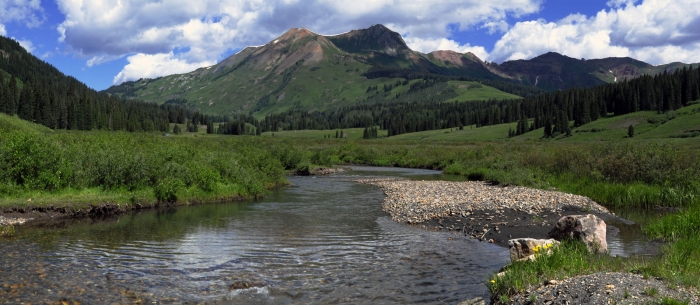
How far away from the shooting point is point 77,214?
95.5ft

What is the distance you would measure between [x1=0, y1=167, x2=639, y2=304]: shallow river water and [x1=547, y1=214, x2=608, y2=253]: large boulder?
277 cm

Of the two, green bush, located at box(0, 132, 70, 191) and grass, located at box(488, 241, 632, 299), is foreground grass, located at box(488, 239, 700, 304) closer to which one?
grass, located at box(488, 241, 632, 299)

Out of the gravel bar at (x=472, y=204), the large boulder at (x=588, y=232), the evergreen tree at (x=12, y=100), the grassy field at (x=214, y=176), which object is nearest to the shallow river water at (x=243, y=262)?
the large boulder at (x=588, y=232)

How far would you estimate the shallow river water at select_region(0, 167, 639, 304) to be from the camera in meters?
14.5

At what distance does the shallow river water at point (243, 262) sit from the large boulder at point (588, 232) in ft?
9.08

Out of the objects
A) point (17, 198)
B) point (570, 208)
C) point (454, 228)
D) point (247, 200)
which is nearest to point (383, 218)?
point (454, 228)

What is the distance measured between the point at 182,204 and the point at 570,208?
28718 mm

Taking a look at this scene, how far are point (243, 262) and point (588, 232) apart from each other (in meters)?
14.1

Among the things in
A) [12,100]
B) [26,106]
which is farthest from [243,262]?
[12,100]

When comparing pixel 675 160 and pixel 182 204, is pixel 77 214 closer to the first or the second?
pixel 182 204

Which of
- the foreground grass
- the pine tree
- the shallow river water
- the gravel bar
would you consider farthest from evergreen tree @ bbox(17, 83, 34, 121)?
the foreground grass

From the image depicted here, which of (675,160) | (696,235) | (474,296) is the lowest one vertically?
(474,296)

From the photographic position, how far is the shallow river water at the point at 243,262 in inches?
570

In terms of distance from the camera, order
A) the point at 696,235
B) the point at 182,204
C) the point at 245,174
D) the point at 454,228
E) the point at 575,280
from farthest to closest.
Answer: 1. the point at 245,174
2. the point at 182,204
3. the point at 454,228
4. the point at 696,235
5. the point at 575,280
